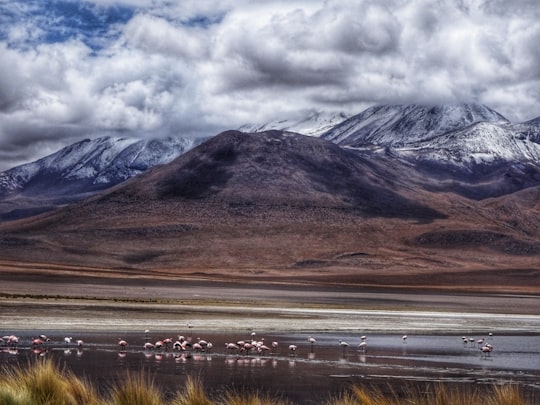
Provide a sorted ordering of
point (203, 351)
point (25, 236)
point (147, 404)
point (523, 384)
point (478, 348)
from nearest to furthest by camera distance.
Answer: point (147, 404), point (523, 384), point (203, 351), point (478, 348), point (25, 236)

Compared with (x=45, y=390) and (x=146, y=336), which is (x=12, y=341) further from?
(x=45, y=390)

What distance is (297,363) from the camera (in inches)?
1175

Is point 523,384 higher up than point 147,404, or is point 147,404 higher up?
point 147,404

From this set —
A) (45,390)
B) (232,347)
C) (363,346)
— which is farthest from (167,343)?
(45,390)

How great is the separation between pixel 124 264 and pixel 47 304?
108 meters

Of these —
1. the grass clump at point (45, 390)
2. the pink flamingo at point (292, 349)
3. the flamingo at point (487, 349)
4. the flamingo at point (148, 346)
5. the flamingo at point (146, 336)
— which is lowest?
the flamingo at point (487, 349)

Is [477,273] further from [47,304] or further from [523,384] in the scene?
[523,384]

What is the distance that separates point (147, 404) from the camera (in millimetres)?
14391

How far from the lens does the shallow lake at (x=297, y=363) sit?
24333mm

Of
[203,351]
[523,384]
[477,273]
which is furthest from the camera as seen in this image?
[477,273]

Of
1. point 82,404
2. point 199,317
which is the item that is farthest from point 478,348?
point 82,404

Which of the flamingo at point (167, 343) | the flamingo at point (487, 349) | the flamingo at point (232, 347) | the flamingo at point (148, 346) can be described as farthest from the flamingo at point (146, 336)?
the flamingo at point (487, 349)

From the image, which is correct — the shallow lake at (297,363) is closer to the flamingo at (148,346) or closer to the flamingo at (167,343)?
the flamingo at (167,343)

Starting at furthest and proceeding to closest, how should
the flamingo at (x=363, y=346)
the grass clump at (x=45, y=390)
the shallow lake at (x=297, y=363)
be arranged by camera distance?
the flamingo at (x=363, y=346) → the shallow lake at (x=297, y=363) → the grass clump at (x=45, y=390)
